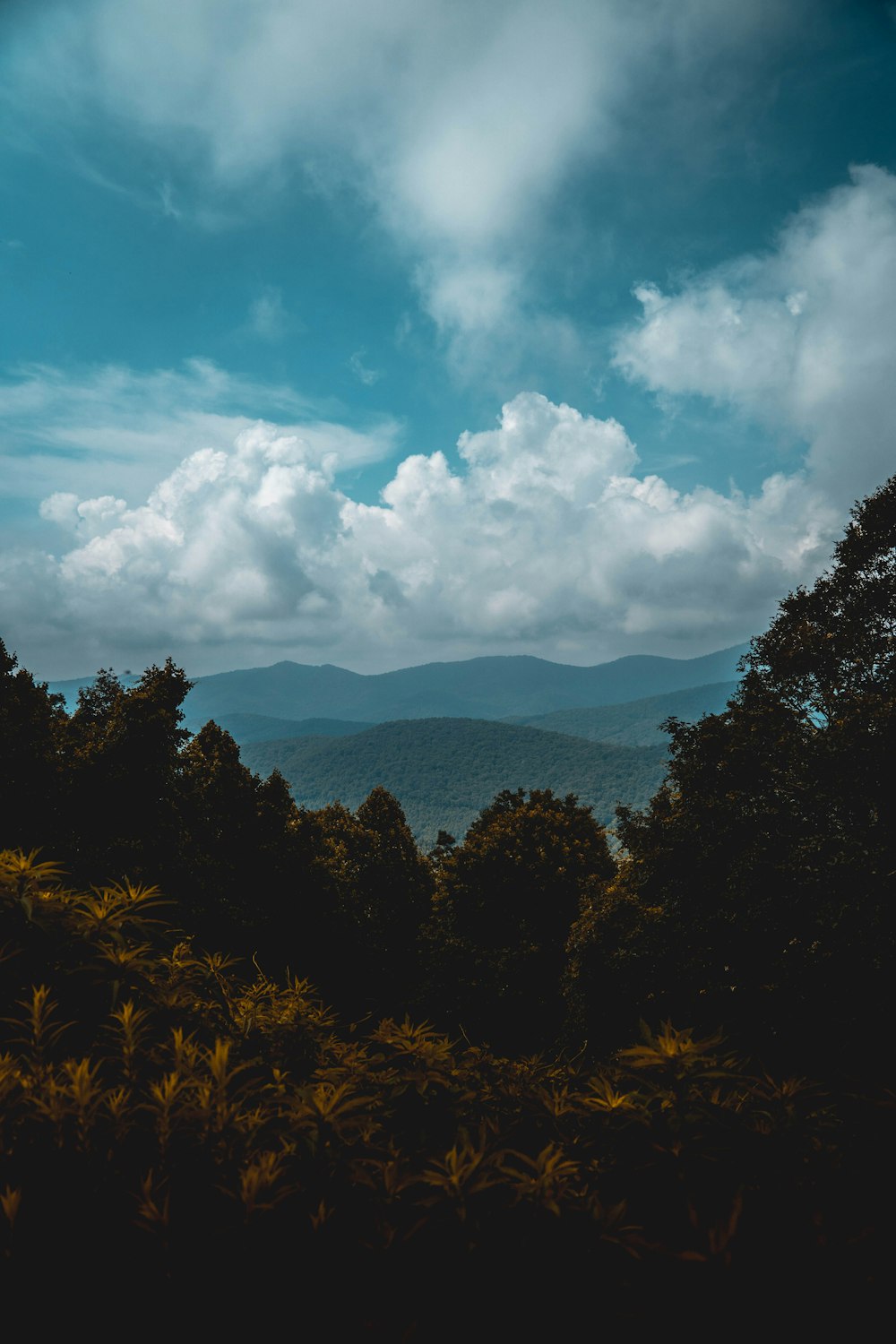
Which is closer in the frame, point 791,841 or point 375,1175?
point 375,1175

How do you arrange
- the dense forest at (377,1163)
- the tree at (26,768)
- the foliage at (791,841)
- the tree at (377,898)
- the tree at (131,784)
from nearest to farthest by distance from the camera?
the dense forest at (377,1163) → the foliage at (791,841) → the tree at (26,768) → the tree at (131,784) → the tree at (377,898)

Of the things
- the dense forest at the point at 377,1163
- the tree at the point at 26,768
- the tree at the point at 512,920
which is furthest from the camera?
the tree at the point at 512,920

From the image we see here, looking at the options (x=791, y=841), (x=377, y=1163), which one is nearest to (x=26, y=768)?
(x=377, y=1163)

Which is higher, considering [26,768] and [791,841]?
[26,768]

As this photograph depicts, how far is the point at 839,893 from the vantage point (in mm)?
10398

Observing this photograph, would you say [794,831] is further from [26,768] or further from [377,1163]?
[26,768]

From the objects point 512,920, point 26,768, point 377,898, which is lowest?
point 512,920

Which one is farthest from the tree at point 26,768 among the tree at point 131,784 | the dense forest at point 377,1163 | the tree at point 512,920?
the dense forest at point 377,1163

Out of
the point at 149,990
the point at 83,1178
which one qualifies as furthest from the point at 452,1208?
the point at 149,990

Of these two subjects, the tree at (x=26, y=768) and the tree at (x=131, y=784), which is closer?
the tree at (x=26, y=768)

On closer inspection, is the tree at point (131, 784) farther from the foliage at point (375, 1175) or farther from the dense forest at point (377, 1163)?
the foliage at point (375, 1175)

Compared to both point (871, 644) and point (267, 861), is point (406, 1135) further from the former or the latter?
point (267, 861)

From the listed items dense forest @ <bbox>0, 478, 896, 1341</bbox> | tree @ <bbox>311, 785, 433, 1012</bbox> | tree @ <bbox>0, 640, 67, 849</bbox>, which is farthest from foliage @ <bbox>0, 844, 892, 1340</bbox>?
tree @ <bbox>311, 785, 433, 1012</bbox>

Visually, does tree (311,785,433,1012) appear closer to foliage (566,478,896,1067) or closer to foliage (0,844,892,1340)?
foliage (566,478,896,1067)
